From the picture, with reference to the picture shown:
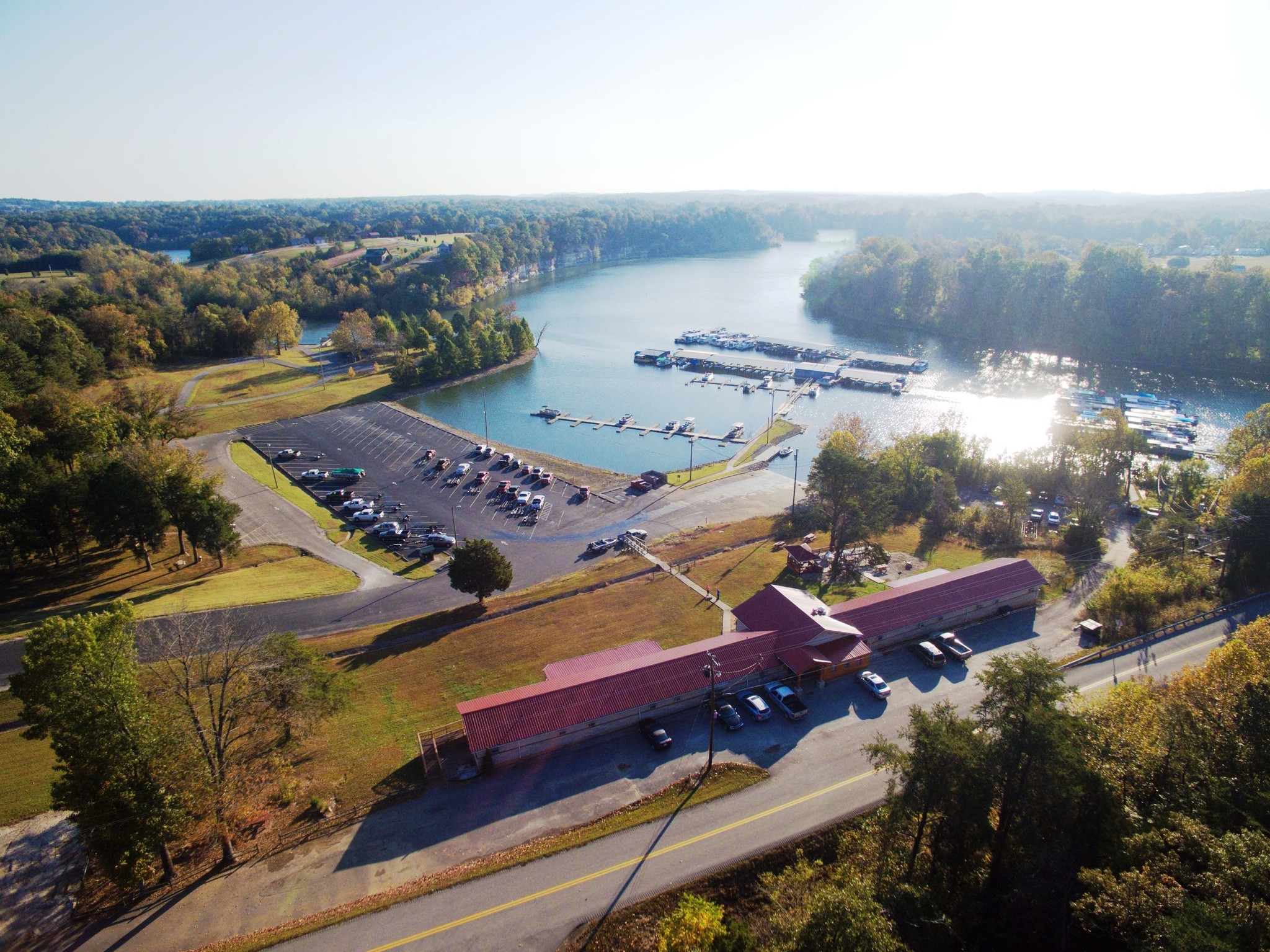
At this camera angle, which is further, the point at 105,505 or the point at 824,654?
the point at 105,505

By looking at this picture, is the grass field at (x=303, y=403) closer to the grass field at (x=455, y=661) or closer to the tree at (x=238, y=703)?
the grass field at (x=455, y=661)

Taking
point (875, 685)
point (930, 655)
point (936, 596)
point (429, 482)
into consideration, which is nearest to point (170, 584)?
point (429, 482)

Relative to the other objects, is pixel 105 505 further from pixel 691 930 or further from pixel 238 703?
pixel 691 930

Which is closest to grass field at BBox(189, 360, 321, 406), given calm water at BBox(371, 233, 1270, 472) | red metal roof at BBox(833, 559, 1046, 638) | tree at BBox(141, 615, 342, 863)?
calm water at BBox(371, 233, 1270, 472)

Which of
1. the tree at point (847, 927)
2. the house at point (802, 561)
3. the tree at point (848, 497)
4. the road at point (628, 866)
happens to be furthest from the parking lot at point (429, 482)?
the tree at point (847, 927)

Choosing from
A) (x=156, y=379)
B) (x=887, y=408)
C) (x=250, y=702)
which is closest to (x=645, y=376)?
(x=887, y=408)

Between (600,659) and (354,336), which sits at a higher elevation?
(354,336)

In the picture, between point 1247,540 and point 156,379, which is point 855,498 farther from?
point 156,379

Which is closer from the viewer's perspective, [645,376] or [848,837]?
[848,837]
